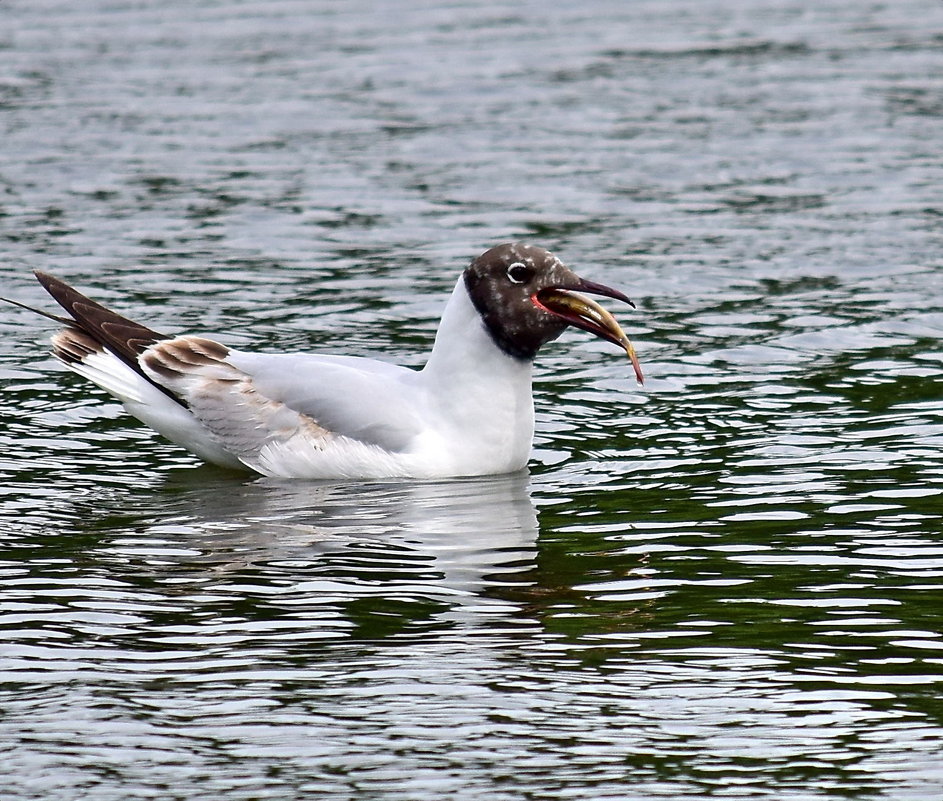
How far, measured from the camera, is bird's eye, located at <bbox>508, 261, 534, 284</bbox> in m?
10.8

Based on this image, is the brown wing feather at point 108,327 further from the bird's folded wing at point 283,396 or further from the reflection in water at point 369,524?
the reflection in water at point 369,524

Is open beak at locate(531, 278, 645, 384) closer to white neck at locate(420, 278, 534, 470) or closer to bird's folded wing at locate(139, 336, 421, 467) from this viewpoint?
white neck at locate(420, 278, 534, 470)

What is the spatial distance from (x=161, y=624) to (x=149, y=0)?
19.0 m

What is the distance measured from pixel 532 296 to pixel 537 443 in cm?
135

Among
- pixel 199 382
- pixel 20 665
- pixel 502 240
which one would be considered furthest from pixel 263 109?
pixel 20 665

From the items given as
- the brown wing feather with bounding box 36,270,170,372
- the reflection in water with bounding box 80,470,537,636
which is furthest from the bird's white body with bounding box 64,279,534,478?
the brown wing feather with bounding box 36,270,170,372

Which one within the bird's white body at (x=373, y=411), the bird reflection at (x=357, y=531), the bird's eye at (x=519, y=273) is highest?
the bird's eye at (x=519, y=273)

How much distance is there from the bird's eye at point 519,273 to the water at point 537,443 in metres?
1.11

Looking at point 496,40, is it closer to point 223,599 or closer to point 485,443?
point 485,443

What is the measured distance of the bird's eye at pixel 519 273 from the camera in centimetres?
1081

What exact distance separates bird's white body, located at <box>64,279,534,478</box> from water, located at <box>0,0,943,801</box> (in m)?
0.18

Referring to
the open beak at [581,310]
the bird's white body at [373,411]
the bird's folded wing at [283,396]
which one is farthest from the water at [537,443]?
the open beak at [581,310]

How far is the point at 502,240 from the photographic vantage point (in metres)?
16.4

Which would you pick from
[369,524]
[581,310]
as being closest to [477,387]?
[581,310]
